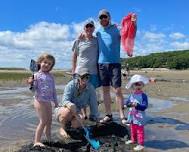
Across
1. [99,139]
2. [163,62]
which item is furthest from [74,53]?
[163,62]

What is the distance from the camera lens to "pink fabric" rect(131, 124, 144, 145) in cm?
759

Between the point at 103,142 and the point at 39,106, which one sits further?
the point at 103,142

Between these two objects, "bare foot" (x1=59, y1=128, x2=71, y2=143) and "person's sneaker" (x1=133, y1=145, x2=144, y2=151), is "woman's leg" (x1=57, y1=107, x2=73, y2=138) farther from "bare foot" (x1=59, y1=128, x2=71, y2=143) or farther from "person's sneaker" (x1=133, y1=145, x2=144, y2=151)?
"person's sneaker" (x1=133, y1=145, x2=144, y2=151)

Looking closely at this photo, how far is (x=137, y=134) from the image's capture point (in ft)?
25.5

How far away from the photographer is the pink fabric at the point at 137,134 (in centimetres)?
759

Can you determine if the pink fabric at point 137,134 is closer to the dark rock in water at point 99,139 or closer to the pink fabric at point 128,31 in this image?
the dark rock in water at point 99,139

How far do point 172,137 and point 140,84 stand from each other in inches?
60.0

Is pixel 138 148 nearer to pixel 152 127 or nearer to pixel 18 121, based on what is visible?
pixel 152 127

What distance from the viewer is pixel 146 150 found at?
7.39 m

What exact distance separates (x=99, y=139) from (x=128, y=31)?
2.69 m

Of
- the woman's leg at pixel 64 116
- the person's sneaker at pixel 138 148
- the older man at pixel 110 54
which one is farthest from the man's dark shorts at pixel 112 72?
the person's sneaker at pixel 138 148

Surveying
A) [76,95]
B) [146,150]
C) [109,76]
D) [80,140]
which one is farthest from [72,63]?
[146,150]

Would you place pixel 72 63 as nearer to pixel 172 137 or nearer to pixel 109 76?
pixel 109 76

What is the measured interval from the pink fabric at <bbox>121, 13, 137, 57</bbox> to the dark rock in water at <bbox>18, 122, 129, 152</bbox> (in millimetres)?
2093
